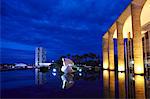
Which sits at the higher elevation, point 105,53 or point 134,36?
point 134,36

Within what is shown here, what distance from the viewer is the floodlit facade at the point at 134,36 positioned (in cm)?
1866

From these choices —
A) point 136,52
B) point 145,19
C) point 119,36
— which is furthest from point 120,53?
point 136,52

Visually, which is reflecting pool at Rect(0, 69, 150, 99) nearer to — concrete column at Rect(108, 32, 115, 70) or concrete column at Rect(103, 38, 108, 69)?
concrete column at Rect(108, 32, 115, 70)

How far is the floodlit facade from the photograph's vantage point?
734 inches

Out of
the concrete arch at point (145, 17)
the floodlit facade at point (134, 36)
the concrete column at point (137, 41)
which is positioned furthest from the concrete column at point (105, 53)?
the concrete column at point (137, 41)

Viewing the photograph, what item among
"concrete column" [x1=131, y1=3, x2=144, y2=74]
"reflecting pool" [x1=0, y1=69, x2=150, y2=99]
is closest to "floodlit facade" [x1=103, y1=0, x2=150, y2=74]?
"concrete column" [x1=131, y1=3, x2=144, y2=74]

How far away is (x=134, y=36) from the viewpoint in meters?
19.1

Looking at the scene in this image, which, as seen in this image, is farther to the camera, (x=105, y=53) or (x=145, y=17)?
(x=105, y=53)

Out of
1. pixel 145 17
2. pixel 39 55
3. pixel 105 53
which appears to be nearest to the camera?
pixel 145 17

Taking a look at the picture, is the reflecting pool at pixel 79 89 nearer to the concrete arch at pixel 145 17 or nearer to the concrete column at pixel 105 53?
the concrete arch at pixel 145 17

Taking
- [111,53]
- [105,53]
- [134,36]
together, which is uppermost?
[134,36]

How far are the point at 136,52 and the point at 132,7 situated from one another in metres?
4.38

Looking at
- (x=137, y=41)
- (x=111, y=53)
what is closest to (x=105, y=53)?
(x=111, y=53)

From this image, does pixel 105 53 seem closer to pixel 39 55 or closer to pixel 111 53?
pixel 111 53
